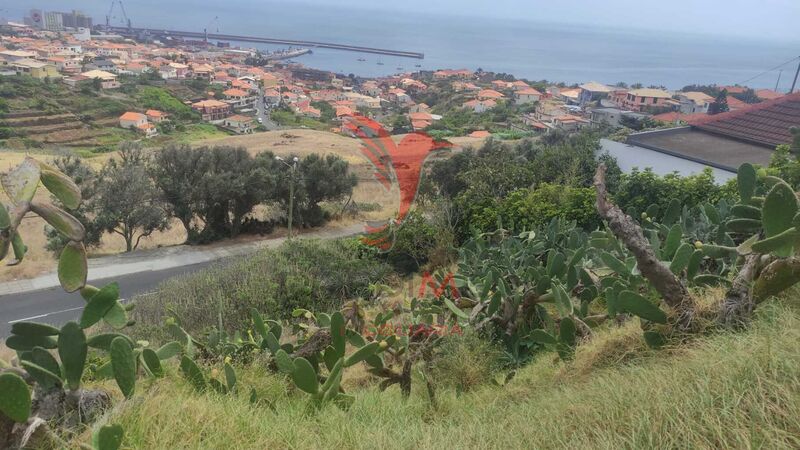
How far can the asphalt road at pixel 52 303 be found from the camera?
942cm

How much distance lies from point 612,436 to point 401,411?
38.6 inches

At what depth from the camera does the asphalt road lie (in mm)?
9422

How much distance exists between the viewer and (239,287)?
7555 mm

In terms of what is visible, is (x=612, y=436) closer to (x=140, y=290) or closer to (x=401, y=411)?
(x=401, y=411)

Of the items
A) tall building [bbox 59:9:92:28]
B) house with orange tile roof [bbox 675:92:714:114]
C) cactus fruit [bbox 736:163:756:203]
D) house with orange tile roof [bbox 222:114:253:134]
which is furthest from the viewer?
tall building [bbox 59:9:92:28]

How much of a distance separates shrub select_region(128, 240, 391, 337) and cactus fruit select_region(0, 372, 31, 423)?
4.37 m

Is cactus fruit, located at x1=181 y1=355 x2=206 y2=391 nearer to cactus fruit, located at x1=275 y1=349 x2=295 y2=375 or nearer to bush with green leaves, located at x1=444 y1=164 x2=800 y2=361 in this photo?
cactus fruit, located at x1=275 y1=349 x2=295 y2=375

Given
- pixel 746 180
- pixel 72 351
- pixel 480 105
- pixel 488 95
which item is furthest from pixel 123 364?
pixel 488 95

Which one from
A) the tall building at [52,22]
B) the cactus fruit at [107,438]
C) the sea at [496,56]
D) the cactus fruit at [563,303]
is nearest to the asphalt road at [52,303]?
the cactus fruit at [107,438]

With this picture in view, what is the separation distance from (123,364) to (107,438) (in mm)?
407

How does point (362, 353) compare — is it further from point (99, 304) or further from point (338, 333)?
point (99, 304)

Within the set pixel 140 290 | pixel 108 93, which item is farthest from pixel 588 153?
pixel 108 93

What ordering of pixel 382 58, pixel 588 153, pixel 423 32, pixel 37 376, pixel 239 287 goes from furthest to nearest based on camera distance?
pixel 423 32 → pixel 382 58 → pixel 588 153 → pixel 239 287 → pixel 37 376

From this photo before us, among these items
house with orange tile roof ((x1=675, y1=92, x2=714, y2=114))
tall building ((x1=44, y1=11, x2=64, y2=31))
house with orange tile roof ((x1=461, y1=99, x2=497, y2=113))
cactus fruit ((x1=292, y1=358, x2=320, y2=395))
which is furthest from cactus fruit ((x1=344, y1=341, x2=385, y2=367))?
tall building ((x1=44, y1=11, x2=64, y2=31))
